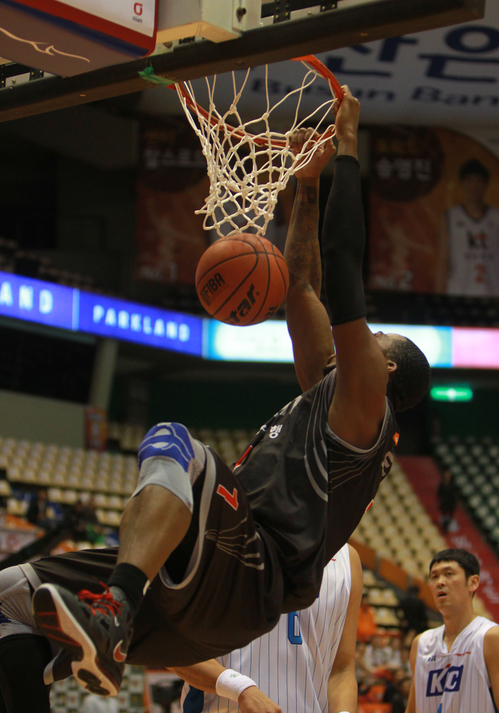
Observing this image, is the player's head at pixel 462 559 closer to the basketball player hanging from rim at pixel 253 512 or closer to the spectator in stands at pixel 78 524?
the basketball player hanging from rim at pixel 253 512

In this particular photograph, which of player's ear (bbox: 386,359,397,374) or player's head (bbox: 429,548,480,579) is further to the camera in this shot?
player's head (bbox: 429,548,480,579)

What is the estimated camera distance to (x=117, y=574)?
7.96ft

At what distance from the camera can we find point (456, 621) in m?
5.29

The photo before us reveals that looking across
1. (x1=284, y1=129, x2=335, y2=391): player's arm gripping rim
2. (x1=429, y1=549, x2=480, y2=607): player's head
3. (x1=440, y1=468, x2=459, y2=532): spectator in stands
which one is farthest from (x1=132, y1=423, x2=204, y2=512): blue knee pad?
(x1=440, y1=468, x2=459, y2=532): spectator in stands

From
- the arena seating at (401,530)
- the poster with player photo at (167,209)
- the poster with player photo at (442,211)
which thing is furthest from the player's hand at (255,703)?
the poster with player photo at (442,211)

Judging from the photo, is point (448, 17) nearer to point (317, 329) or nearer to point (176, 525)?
point (317, 329)

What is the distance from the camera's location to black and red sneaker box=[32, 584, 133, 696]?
2.22 m

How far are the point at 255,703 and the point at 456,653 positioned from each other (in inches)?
90.7

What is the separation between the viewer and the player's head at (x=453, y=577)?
17.2 feet

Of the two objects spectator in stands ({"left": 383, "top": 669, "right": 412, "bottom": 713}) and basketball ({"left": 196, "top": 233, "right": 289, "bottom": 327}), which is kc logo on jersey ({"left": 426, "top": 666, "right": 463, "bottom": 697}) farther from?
spectator in stands ({"left": 383, "top": 669, "right": 412, "bottom": 713})

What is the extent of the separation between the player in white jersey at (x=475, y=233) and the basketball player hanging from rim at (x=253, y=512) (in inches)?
557

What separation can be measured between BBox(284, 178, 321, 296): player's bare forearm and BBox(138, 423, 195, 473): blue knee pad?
4.33 feet

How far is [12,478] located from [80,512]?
2.48 metres

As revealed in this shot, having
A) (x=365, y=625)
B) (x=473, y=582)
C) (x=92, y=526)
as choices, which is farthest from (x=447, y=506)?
(x=473, y=582)
